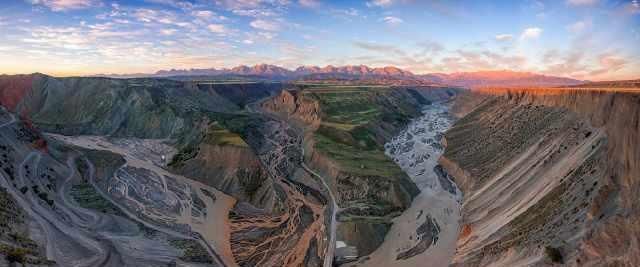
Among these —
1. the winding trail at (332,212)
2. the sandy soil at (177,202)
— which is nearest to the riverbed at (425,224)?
the winding trail at (332,212)

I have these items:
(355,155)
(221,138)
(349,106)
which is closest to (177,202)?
(221,138)

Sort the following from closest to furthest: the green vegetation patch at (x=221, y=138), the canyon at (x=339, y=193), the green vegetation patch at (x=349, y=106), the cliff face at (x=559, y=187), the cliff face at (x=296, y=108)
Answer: the cliff face at (x=559, y=187)
the canyon at (x=339, y=193)
the green vegetation patch at (x=221, y=138)
the green vegetation patch at (x=349, y=106)
the cliff face at (x=296, y=108)

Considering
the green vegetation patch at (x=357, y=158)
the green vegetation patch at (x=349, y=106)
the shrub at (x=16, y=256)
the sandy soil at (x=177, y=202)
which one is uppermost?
the green vegetation patch at (x=349, y=106)

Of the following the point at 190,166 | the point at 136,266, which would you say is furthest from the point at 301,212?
the point at 190,166

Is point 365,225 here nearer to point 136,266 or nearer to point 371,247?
point 371,247

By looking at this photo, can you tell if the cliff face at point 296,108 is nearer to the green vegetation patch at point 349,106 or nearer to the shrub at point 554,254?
the green vegetation patch at point 349,106

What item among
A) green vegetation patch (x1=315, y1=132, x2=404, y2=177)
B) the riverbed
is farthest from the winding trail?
green vegetation patch (x1=315, y1=132, x2=404, y2=177)
